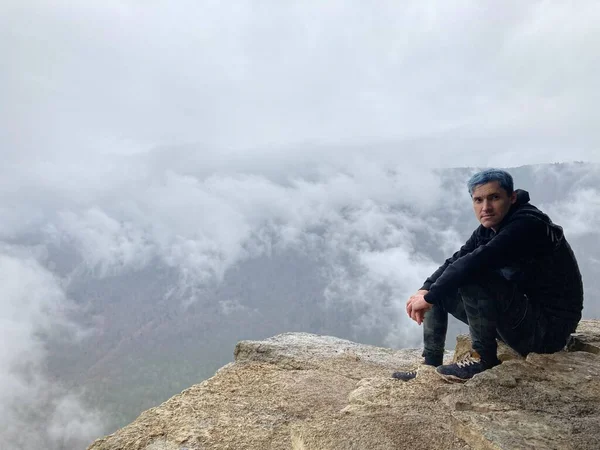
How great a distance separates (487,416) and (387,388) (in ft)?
4.53

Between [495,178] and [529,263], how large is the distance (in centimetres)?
100

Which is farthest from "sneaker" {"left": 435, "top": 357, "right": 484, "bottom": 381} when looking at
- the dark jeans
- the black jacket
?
the black jacket

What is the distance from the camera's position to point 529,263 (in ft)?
14.3

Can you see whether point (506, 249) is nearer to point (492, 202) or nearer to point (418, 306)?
point (492, 202)

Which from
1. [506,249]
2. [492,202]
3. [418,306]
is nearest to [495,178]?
[492,202]

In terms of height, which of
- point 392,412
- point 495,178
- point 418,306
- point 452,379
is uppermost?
point 495,178

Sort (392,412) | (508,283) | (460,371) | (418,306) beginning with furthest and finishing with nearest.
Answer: (460,371)
(418,306)
(508,283)
(392,412)

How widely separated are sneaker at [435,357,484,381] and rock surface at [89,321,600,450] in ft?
0.51

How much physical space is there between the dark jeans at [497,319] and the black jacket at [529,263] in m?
0.14

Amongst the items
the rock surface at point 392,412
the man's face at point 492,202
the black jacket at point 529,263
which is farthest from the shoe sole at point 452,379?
the man's face at point 492,202

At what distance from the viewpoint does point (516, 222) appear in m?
4.23

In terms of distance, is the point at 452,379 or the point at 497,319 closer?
the point at 497,319

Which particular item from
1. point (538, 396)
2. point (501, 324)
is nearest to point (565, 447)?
point (538, 396)

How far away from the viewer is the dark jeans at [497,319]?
429 cm
